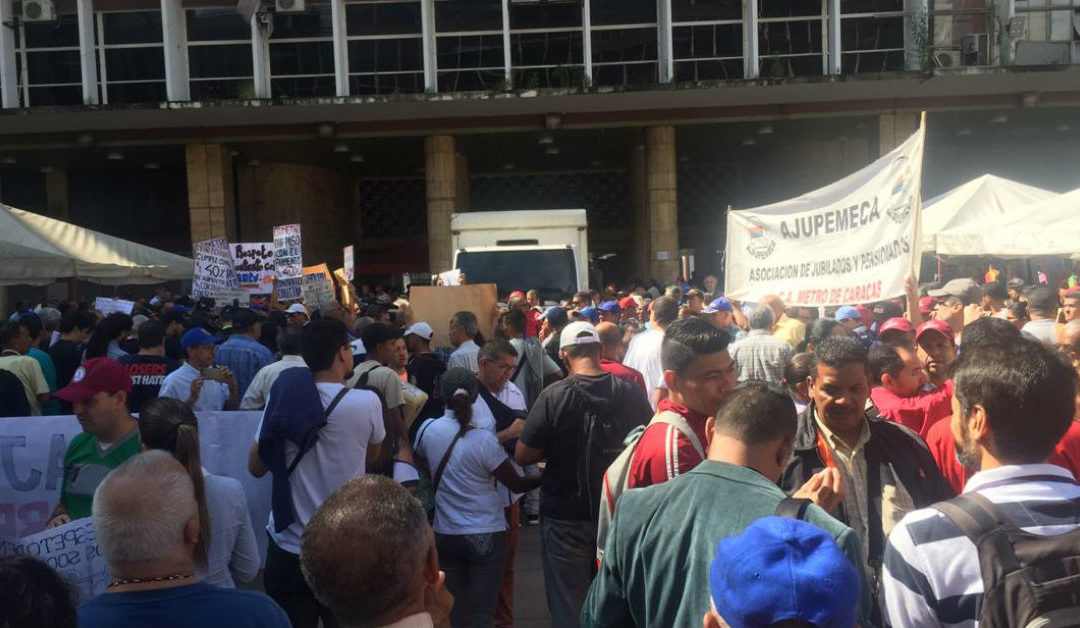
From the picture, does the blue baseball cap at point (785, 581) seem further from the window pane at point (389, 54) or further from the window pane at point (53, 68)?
the window pane at point (53, 68)

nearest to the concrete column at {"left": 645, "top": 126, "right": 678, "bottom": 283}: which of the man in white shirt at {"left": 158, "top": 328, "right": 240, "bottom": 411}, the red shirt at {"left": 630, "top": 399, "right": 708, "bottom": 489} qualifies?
the man in white shirt at {"left": 158, "top": 328, "right": 240, "bottom": 411}

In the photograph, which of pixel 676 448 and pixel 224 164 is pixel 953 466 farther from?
pixel 224 164

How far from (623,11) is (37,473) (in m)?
21.2

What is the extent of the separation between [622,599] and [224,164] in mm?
24085

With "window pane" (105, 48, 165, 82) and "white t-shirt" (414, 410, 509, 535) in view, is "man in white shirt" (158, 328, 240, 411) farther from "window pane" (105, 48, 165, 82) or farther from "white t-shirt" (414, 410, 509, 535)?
"window pane" (105, 48, 165, 82)

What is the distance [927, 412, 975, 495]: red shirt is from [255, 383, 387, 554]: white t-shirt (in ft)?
8.72

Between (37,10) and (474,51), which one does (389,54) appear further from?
(37,10)

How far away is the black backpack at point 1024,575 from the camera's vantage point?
6.68ft

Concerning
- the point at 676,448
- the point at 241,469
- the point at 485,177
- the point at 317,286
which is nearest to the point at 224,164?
the point at 485,177

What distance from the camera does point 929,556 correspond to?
2.24 metres

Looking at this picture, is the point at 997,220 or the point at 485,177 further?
the point at 485,177

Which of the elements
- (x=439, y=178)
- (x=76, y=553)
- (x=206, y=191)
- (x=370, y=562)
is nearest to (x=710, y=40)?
(x=439, y=178)

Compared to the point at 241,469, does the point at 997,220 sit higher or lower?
higher

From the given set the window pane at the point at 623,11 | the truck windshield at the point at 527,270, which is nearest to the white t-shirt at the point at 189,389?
the truck windshield at the point at 527,270
